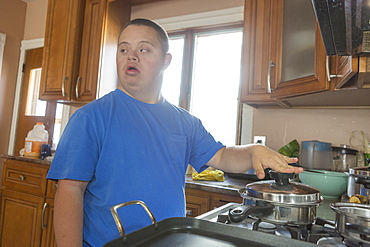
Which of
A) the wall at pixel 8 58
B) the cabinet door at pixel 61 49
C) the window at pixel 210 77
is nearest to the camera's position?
the window at pixel 210 77

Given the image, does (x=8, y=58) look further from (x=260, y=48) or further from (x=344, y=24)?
(x=344, y=24)

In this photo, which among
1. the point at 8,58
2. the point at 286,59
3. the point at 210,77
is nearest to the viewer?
the point at 286,59

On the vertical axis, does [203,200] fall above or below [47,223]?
above

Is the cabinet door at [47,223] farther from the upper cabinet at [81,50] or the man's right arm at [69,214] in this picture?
the man's right arm at [69,214]

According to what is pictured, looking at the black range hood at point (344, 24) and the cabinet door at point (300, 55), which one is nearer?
the black range hood at point (344, 24)

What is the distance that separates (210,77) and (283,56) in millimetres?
870

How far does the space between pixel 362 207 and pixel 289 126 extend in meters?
1.41

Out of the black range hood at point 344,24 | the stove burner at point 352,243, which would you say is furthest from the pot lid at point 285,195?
the black range hood at point 344,24

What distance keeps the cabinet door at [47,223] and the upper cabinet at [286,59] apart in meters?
1.65

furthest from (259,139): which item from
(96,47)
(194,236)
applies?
(194,236)

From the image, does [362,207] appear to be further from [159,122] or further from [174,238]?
[159,122]

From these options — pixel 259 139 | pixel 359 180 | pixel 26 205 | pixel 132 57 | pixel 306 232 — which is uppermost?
pixel 132 57

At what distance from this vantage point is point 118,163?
938mm

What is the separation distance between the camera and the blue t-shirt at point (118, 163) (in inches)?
35.4
